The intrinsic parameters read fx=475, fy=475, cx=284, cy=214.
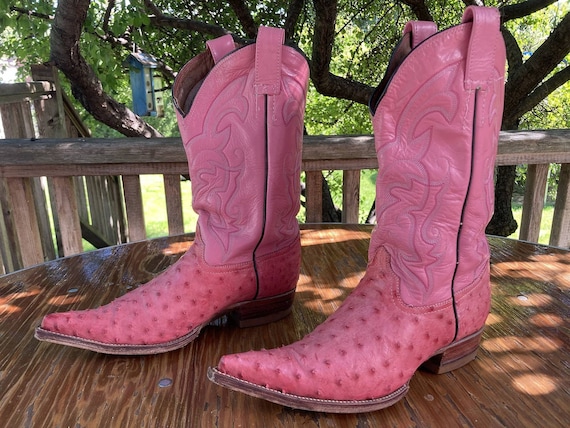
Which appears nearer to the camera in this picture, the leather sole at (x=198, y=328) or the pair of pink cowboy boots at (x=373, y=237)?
the pair of pink cowboy boots at (x=373, y=237)

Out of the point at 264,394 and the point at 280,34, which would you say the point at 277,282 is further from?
the point at 280,34

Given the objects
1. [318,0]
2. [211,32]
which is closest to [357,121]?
[211,32]

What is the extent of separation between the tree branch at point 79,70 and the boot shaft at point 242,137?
5.78 ft

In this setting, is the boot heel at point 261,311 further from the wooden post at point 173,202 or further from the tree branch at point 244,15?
the tree branch at point 244,15

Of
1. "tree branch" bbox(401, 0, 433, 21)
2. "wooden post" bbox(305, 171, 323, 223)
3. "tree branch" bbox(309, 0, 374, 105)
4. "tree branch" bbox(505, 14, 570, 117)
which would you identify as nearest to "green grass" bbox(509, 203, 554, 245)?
"tree branch" bbox(505, 14, 570, 117)

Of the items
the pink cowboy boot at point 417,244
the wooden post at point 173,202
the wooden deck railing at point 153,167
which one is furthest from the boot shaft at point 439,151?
the wooden post at point 173,202

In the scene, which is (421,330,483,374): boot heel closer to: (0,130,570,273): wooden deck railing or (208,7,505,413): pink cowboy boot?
(208,7,505,413): pink cowboy boot

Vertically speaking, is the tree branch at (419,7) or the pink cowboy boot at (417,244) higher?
the tree branch at (419,7)

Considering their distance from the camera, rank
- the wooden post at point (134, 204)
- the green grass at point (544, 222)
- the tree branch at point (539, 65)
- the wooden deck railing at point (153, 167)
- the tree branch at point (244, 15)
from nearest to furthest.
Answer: the wooden deck railing at point (153, 167) → the wooden post at point (134, 204) → the tree branch at point (539, 65) → the tree branch at point (244, 15) → the green grass at point (544, 222)

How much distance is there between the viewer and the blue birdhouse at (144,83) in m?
2.84

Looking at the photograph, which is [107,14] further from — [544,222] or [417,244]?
[544,222]

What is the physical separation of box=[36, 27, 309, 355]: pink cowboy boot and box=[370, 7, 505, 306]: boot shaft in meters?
0.20

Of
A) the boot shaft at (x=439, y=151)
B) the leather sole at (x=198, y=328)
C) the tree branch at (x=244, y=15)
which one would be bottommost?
the leather sole at (x=198, y=328)

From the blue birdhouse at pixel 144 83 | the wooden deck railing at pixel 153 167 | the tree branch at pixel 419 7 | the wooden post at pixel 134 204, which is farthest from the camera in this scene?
the tree branch at pixel 419 7
